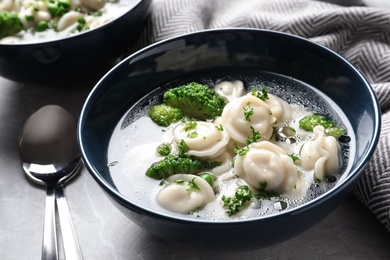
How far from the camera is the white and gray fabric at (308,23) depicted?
→ 2.00m

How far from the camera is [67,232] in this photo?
5.25ft

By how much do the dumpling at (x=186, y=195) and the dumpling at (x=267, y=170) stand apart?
0.34ft

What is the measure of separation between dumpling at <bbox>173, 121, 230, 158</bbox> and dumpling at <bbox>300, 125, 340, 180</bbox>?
22 centimetres

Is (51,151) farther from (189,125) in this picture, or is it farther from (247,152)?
(247,152)

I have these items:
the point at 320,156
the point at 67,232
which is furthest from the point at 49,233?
the point at 320,156

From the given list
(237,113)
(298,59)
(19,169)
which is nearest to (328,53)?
(298,59)

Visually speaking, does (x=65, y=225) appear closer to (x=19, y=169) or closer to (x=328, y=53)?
(x=19, y=169)

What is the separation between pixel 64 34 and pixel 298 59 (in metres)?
0.88

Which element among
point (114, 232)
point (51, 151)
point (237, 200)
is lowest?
point (114, 232)

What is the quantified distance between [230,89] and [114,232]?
56cm

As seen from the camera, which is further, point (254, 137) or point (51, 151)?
point (51, 151)

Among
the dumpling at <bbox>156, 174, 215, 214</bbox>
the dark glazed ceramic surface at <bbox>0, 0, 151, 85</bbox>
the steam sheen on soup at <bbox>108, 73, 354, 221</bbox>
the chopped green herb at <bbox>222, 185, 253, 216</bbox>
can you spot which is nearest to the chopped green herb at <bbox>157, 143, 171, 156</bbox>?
the steam sheen on soup at <bbox>108, 73, 354, 221</bbox>

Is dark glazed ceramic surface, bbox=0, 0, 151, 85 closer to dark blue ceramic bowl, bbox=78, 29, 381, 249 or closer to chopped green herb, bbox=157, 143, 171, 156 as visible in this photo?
dark blue ceramic bowl, bbox=78, 29, 381, 249

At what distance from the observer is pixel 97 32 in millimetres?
1937
